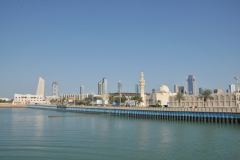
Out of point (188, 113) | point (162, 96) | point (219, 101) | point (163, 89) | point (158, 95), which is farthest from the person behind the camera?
point (163, 89)

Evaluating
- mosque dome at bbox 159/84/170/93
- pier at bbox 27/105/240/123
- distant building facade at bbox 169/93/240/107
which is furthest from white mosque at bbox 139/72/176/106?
pier at bbox 27/105/240/123

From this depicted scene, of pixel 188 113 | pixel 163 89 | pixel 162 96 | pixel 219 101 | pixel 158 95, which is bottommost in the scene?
pixel 188 113

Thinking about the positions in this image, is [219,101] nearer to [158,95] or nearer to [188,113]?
[188,113]

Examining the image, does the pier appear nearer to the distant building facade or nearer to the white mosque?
the distant building facade

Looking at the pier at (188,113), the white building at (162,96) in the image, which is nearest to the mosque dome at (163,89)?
the white building at (162,96)

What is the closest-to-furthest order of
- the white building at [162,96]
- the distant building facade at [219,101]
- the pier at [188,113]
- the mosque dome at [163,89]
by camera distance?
the pier at [188,113] < the distant building facade at [219,101] < the white building at [162,96] < the mosque dome at [163,89]

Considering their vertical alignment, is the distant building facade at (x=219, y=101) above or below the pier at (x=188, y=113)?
above

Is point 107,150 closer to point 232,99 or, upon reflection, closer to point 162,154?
point 162,154

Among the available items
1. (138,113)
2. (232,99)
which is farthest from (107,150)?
(232,99)

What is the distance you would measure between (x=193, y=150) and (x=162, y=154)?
4913 millimetres

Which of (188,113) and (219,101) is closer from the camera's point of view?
(188,113)

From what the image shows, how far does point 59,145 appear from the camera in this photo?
4019 centimetres

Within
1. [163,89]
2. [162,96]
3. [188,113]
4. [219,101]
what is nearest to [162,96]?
[162,96]

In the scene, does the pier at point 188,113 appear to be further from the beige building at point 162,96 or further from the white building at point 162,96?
the beige building at point 162,96
